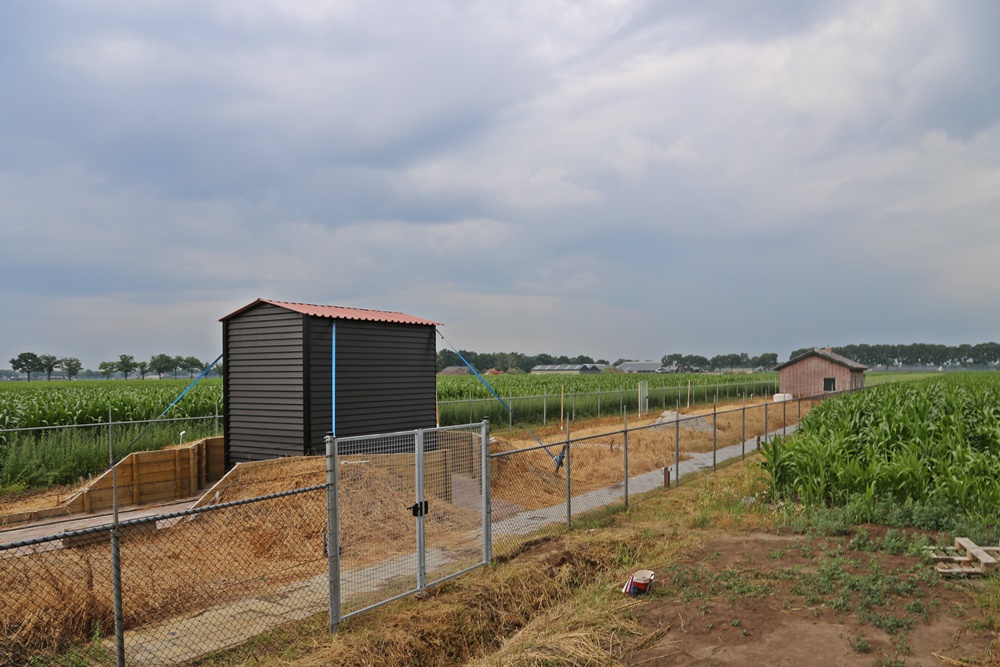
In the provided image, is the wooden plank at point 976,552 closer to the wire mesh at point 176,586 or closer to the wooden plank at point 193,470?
the wire mesh at point 176,586

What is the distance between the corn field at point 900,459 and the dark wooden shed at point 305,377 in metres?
8.33

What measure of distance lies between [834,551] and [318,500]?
7852 millimetres

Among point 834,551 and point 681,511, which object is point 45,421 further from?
point 834,551

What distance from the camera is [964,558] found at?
9.06 meters

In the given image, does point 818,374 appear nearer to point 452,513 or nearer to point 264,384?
point 452,513

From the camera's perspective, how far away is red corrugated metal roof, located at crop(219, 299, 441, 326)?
1367 cm

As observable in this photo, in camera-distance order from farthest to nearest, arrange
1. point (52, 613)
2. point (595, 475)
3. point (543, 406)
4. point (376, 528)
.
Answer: point (543, 406) → point (595, 475) → point (376, 528) → point (52, 613)

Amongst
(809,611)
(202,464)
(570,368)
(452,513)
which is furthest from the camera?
(570,368)

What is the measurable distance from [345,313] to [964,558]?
11519mm

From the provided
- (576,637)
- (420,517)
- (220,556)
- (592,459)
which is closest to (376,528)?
(220,556)

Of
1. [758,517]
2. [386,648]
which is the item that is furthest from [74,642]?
[758,517]

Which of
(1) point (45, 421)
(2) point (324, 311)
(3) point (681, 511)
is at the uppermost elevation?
(2) point (324, 311)

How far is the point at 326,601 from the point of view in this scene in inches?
314

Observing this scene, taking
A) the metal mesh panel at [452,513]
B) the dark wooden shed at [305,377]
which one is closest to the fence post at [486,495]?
the metal mesh panel at [452,513]
